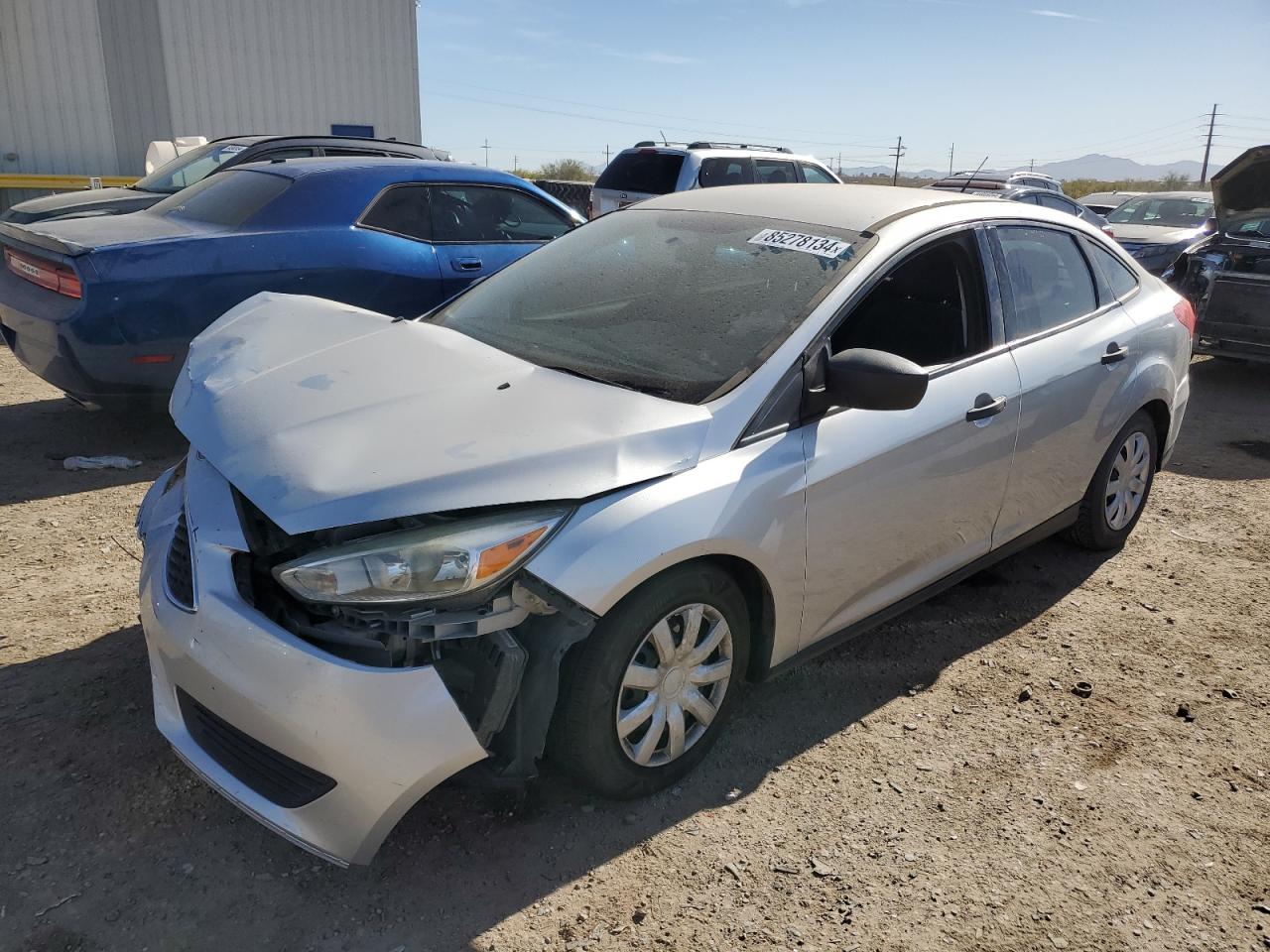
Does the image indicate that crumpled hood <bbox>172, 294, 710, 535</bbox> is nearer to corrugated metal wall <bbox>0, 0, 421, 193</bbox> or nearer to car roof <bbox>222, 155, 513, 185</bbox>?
car roof <bbox>222, 155, 513, 185</bbox>

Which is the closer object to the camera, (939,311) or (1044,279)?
(939,311)

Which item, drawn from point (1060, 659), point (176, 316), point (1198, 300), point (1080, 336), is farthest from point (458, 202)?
point (1198, 300)

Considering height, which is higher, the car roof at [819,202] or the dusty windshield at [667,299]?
the car roof at [819,202]

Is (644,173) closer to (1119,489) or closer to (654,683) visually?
(1119,489)

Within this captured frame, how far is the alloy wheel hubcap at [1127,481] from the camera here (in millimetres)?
4293

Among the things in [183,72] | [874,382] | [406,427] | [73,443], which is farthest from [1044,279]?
[183,72]

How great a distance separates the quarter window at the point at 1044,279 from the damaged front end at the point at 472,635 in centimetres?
222

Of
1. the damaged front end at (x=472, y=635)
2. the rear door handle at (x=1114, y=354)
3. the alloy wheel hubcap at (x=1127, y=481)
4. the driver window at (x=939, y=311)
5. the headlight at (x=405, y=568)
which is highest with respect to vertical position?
the driver window at (x=939, y=311)

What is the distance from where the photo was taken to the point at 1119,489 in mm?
4387

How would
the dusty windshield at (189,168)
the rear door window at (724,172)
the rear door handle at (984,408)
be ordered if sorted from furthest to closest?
1. the rear door window at (724,172)
2. the dusty windshield at (189,168)
3. the rear door handle at (984,408)

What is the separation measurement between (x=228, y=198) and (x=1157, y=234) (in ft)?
35.8

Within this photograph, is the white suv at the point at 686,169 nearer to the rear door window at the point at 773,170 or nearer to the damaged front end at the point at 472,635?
the rear door window at the point at 773,170

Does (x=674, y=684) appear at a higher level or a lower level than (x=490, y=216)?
lower

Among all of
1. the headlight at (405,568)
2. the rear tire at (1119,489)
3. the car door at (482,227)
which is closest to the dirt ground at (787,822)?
the rear tire at (1119,489)
